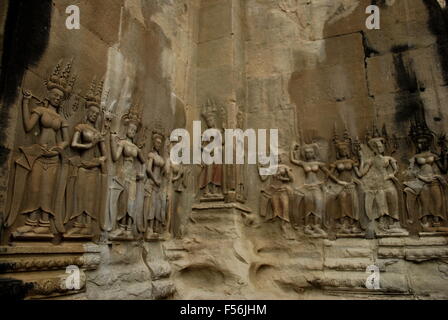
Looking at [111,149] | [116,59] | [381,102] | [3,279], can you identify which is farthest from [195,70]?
[3,279]

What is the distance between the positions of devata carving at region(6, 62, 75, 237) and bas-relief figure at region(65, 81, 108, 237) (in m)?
0.14

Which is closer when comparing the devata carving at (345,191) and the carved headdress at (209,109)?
the devata carving at (345,191)

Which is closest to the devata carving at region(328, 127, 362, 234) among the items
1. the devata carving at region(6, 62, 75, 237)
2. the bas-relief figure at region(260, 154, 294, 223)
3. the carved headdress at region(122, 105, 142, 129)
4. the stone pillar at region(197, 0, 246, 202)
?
the bas-relief figure at region(260, 154, 294, 223)

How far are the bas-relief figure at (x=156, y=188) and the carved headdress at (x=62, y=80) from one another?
5.44 ft

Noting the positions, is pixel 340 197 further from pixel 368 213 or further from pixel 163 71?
pixel 163 71

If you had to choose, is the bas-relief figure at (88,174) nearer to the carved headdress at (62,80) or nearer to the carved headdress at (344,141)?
the carved headdress at (62,80)

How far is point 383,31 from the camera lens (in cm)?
654

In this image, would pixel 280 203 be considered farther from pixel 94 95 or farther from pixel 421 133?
pixel 94 95

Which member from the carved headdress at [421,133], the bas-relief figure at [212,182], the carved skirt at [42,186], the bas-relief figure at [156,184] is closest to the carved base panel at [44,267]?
the bas-relief figure at [156,184]

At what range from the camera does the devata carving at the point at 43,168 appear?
11.7 ft

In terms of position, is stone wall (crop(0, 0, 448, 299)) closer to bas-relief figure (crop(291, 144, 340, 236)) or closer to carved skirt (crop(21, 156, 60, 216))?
bas-relief figure (crop(291, 144, 340, 236))

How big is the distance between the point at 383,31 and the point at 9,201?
6512mm

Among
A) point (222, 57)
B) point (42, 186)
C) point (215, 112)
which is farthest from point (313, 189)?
point (42, 186)

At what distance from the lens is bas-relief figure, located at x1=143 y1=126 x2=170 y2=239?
5395 mm
